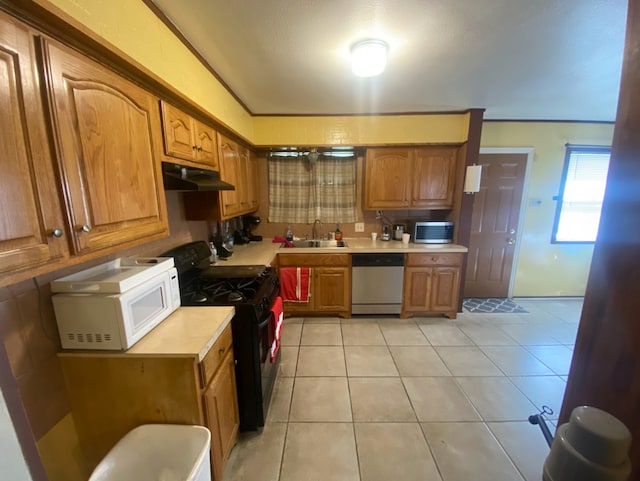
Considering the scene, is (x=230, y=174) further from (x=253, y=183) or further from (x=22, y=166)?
(x=22, y=166)

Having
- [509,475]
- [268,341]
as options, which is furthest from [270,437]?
[509,475]

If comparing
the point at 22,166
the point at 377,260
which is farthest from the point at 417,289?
the point at 22,166

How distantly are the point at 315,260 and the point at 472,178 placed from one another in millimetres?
2007

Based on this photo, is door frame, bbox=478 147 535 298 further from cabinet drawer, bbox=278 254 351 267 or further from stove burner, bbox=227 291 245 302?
stove burner, bbox=227 291 245 302

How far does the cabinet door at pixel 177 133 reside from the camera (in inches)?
55.4

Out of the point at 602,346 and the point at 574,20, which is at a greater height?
the point at 574,20

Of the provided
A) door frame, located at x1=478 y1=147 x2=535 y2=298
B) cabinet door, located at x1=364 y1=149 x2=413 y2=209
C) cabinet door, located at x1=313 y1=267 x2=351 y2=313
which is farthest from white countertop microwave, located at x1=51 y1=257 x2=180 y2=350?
door frame, located at x1=478 y1=147 x2=535 y2=298

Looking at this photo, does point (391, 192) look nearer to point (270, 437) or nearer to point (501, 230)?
point (501, 230)

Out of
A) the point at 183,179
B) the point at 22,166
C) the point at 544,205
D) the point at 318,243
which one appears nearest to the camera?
the point at 22,166

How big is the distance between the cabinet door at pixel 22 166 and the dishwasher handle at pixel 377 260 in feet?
8.39

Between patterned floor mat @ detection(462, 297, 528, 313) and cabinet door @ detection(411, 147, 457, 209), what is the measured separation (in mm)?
1446

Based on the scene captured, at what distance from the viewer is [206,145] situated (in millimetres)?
1910

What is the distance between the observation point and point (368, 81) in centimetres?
219

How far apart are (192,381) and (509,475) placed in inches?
71.0
